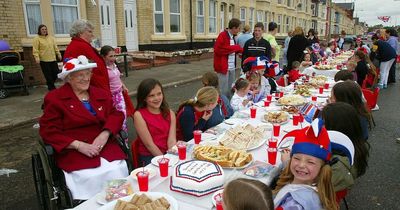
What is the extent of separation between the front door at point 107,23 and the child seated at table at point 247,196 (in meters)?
12.0

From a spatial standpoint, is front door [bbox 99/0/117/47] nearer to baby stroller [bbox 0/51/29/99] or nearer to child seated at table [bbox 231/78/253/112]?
baby stroller [bbox 0/51/29/99]

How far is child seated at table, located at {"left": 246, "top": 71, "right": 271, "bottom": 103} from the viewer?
551cm

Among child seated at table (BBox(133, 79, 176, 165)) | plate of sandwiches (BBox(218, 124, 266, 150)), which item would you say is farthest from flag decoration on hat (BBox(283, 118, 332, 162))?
child seated at table (BBox(133, 79, 176, 165))

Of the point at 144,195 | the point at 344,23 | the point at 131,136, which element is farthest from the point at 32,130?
the point at 344,23

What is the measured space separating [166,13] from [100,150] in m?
13.7

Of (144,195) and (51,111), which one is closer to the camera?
(144,195)

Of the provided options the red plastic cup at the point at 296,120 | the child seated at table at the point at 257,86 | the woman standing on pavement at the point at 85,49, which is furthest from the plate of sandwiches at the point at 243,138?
the child seated at table at the point at 257,86

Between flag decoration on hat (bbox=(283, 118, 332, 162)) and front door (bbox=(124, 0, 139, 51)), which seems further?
front door (bbox=(124, 0, 139, 51))

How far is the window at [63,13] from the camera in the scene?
35.2 ft

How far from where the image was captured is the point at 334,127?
273 cm

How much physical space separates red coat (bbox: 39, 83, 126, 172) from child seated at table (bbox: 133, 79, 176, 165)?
253mm

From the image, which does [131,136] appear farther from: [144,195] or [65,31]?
[65,31]

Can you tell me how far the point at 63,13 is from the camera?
11.0m

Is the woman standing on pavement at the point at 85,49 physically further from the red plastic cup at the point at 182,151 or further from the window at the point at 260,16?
the window at the point at 260,16
